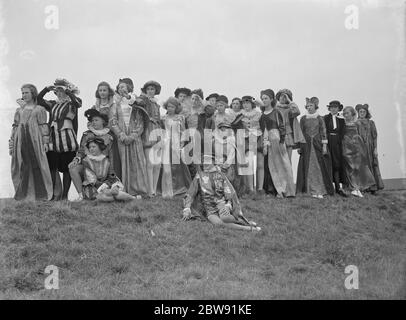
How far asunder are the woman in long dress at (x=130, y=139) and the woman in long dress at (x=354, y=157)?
4478 millimetres

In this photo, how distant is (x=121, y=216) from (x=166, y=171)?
1.89m

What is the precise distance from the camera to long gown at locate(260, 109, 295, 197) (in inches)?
483

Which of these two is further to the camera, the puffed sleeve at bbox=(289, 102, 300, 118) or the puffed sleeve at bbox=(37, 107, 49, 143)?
the puffed sleeve at bbox=(289, 102, 300, 118)

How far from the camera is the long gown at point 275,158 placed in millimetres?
12258

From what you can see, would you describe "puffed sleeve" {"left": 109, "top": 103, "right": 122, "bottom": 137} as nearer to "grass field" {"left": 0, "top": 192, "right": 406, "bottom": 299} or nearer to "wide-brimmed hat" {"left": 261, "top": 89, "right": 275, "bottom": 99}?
"grass field" {"left": 0, "top": 192, "right": 406, "bottom": 299}

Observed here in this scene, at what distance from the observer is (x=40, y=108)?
11109 millimetres

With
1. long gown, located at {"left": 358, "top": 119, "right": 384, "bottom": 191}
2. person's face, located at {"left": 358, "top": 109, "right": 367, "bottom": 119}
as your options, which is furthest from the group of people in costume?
person's face, located at {"left": 358, "top": 109, "right": 367, "bottom": 119}

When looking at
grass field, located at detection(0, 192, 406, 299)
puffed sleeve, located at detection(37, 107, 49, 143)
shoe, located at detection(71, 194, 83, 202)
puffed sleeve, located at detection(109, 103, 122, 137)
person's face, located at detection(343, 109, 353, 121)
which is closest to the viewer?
grass field, located at detection(0, 192, 406, 299)

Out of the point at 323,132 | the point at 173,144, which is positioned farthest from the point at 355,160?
the point at 173,144

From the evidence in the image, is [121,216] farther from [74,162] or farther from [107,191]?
[74,162]

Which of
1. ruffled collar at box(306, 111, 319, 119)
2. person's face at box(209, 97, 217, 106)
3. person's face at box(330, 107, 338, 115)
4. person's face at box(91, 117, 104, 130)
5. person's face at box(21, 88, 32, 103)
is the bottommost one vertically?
person's face at box(91, 117, 104, 130)

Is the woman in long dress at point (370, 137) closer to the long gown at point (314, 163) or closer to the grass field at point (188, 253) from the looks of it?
the long gown at point (314, 163)

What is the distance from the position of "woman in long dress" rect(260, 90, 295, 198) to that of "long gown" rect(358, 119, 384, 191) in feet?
7.60

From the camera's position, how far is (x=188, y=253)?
Answer: 8.79m
